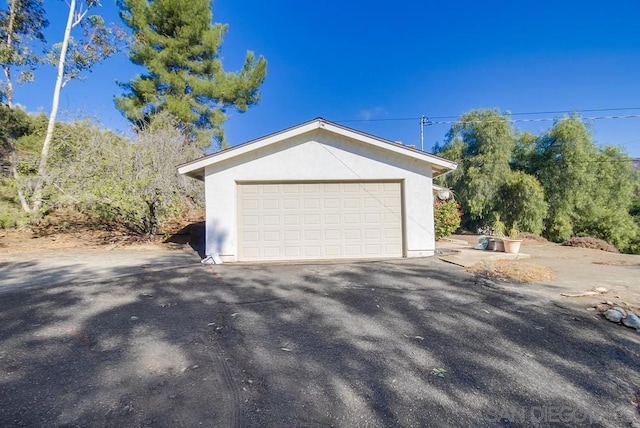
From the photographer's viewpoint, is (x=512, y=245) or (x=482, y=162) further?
(x=482, y=162)

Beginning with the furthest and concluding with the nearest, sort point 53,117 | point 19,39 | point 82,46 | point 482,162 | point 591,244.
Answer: point 482,162 < point 82,46 < point 19,39 < point 591,244 < point 53,117

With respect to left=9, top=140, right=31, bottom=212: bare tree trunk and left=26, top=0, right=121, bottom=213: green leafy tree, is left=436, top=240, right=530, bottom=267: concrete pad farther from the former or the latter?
left=26, top=0, right=121, bottom=213: green leafy tree

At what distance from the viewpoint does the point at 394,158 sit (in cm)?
845

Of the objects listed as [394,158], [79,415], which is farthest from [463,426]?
[394,158]

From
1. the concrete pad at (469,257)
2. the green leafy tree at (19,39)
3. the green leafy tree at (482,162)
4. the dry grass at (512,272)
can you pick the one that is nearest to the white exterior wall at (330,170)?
the concrete pad at (469,257)

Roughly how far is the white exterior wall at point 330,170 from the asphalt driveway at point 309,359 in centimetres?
321

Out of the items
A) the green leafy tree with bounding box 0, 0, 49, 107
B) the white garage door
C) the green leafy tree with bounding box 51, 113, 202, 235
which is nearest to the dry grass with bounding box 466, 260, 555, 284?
the white garage door

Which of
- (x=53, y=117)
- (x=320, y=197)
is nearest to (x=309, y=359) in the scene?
(x=320, y=197)

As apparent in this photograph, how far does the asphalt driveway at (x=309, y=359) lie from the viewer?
2.23 metres

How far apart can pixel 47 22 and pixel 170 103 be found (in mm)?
6301

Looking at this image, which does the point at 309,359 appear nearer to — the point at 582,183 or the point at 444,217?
the point at 444,217

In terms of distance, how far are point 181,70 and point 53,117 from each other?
635cm

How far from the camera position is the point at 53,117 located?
508 inches

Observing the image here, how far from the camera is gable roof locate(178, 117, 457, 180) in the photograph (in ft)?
26.0
